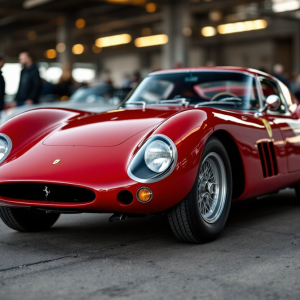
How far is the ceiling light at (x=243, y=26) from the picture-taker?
33844mm

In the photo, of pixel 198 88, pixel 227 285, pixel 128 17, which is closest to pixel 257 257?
pixel 227 285

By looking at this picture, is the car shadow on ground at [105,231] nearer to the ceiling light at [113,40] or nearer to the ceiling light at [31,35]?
the ceiling light at [113,40]

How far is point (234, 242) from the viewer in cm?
397

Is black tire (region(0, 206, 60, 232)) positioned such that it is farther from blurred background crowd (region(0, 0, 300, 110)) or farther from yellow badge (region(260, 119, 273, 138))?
blurred background crowd (region(0, 0, 300, 110))

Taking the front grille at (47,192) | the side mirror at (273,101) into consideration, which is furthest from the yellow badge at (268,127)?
the front grille at (47,192)

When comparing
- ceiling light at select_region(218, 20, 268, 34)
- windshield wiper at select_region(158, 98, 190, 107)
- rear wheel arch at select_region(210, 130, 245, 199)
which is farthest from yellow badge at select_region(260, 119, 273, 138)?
ceiling light at select_region(218, 20, 268, 34)

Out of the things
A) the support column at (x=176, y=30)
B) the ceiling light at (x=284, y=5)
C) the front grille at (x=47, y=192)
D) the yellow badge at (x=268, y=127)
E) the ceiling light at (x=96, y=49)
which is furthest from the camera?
the ceiling light at (x=96, y=49)

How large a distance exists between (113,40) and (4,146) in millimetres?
39141

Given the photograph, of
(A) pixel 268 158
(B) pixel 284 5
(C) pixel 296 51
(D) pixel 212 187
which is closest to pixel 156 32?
(C) pixel 296 51

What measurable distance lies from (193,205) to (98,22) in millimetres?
31871

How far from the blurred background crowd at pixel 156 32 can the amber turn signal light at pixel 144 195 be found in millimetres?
12026

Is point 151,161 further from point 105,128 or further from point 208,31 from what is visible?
point 208,31

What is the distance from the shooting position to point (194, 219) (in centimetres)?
367

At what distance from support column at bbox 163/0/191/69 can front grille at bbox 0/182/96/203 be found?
19.7 metres
